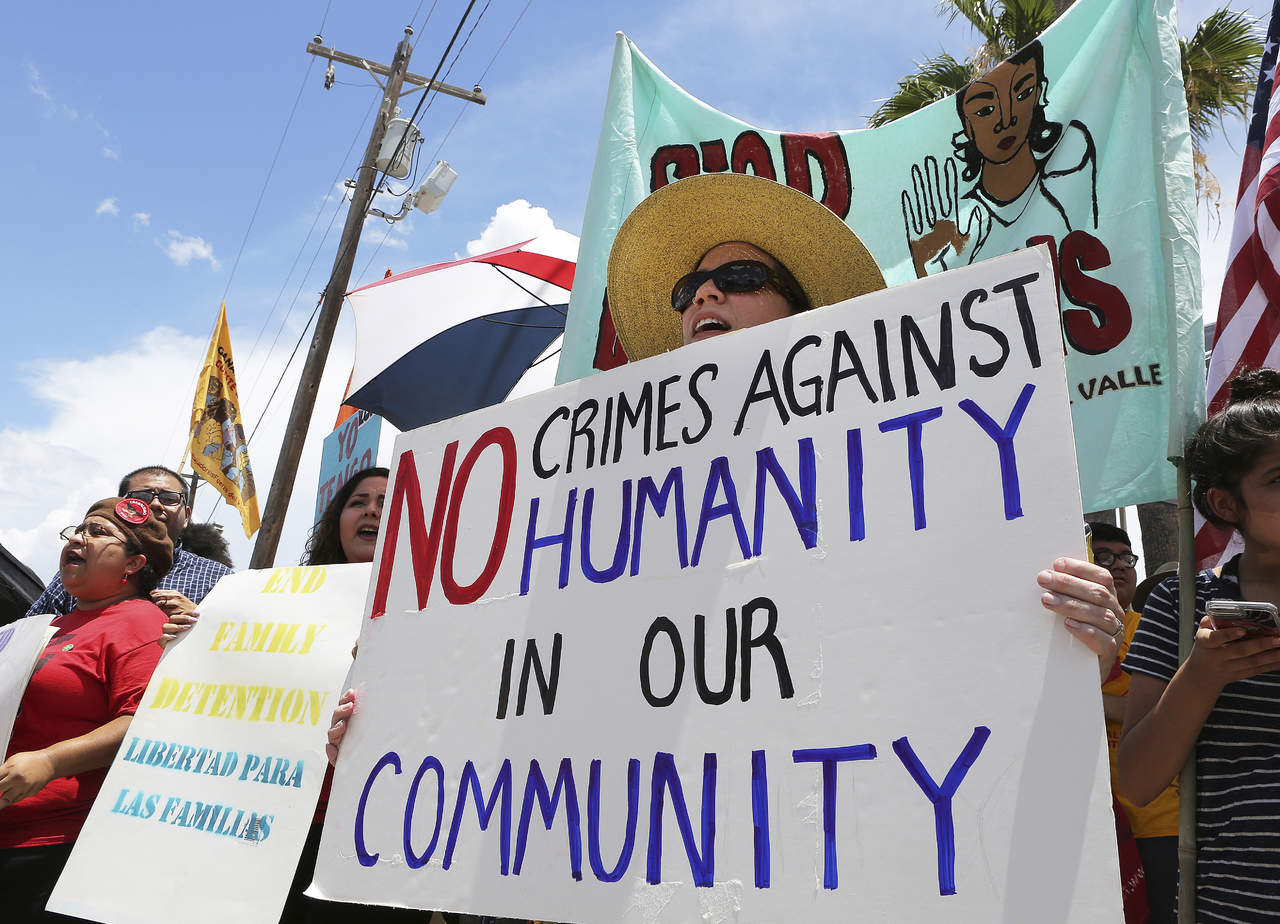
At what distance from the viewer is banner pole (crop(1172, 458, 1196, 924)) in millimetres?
1396

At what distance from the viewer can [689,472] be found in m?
1.52

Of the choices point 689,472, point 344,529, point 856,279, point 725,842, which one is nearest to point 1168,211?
point 856,279

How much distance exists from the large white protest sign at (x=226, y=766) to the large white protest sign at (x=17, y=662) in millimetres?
333

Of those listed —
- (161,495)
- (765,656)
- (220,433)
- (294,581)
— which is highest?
(220,433)

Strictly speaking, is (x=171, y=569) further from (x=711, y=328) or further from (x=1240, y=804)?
(x=1240, y=804)

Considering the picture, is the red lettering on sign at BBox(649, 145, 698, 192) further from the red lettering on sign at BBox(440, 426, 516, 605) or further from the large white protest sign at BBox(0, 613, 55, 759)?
the large white protest sign at BBox(0, 613, 55, 759)

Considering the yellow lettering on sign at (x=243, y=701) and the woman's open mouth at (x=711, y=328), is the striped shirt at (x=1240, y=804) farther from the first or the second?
the yellow lettering on sign at (x=243, y=701)

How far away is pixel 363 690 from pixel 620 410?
747 mm

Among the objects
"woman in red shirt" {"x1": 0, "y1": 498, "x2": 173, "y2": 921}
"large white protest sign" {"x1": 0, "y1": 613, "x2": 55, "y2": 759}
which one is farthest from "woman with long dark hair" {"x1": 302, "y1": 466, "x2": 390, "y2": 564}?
"large white protest sign" {"x1": 0, "y1": 613, "x2": 55, "y2": 759}

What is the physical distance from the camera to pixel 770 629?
131cm

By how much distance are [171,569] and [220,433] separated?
5510mm

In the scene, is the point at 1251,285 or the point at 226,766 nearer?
the point at 1251,285

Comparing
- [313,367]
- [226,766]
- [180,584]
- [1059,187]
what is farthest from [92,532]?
[313,367]

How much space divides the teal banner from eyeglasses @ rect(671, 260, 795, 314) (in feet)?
0.72
